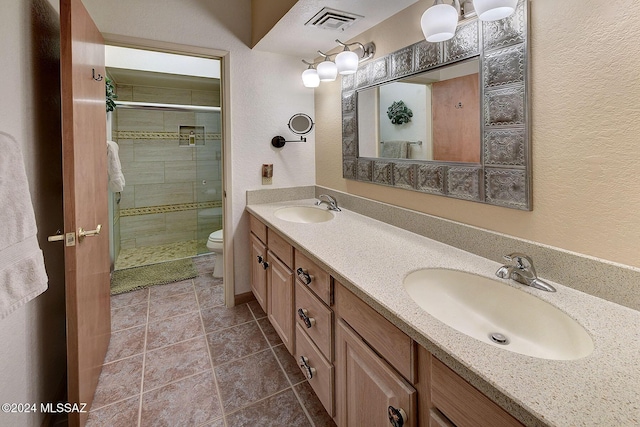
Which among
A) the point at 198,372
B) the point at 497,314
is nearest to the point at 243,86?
the point at 198,372

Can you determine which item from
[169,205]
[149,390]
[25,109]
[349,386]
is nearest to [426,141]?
[349,386]

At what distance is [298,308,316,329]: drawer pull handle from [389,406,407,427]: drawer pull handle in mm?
560

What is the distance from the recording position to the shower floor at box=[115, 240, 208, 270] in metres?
3.47

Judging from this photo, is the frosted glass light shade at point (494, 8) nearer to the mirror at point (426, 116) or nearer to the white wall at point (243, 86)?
the mirror at point (426, 116)

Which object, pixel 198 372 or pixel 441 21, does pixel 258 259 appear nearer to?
pixel 198 372

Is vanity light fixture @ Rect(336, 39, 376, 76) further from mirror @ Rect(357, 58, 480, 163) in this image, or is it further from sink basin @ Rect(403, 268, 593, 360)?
sink basin @ Rect(403, 268, 593, 360)

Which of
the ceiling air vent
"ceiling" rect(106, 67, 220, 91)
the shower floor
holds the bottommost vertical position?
the shower floor

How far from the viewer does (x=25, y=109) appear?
1239mm

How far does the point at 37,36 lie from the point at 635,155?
2183mm

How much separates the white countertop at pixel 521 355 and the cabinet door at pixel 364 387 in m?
0.18

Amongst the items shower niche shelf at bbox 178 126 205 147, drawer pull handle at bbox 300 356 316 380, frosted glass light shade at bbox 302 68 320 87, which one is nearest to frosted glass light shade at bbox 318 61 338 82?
frosted glass light shade at bbox 302 68 320 87

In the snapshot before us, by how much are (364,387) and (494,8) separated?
4.27 ft

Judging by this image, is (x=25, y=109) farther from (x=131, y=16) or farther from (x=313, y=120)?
(x=313, y=120)

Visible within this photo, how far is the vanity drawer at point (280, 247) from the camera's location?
1652mm
